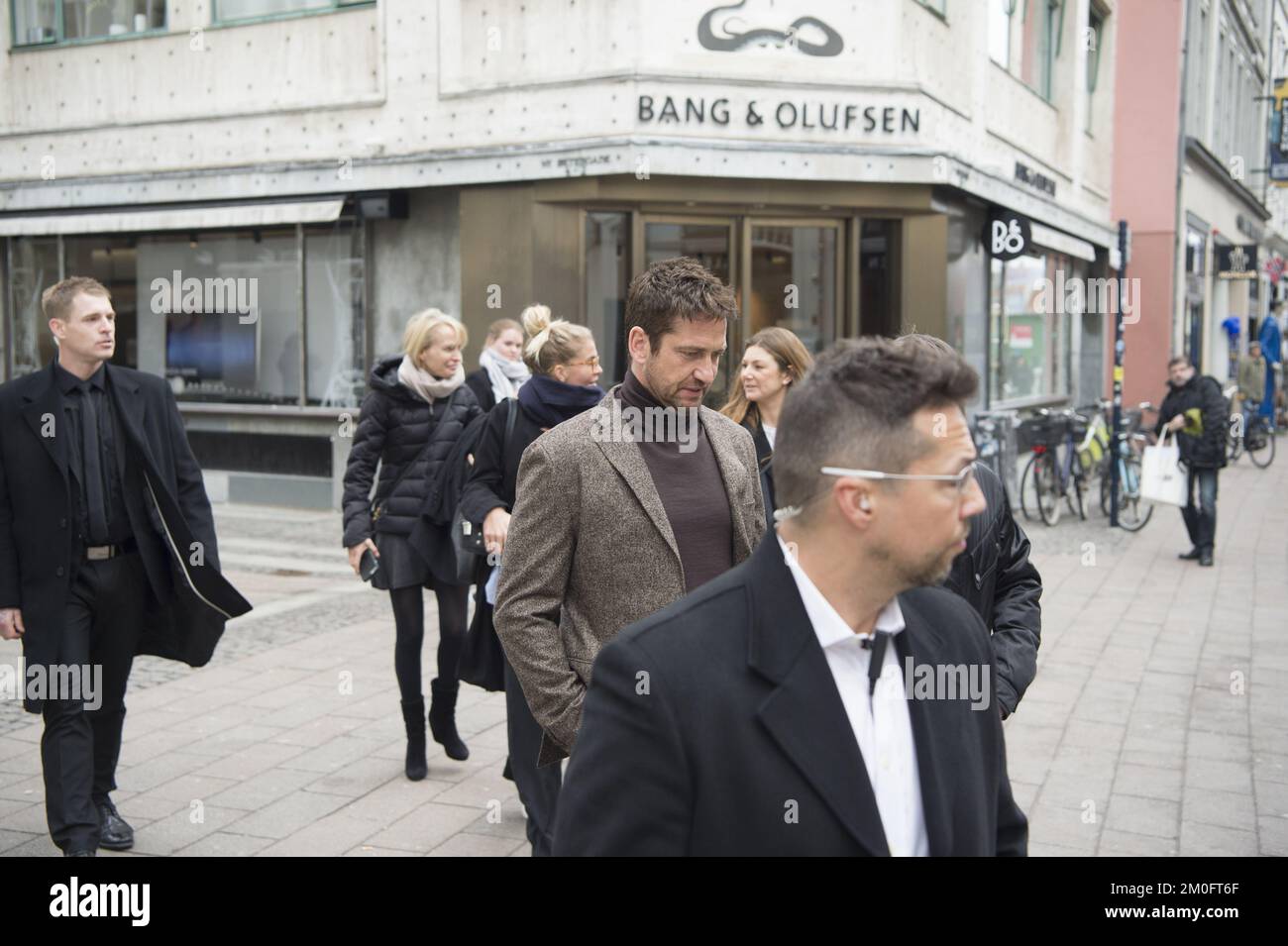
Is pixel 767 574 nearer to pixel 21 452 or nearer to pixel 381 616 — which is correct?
pixel 21 452

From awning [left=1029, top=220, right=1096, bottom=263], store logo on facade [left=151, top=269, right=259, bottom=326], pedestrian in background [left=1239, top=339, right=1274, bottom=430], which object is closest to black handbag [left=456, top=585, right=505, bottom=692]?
store logo on facade [left=151, top=269, right=259, bottom=326]

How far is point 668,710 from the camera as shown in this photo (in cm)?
171

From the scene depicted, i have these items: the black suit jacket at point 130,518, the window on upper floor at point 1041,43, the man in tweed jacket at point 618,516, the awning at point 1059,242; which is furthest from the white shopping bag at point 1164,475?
the man in tweed jacket at point 618,516

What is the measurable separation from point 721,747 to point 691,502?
64.6 inches

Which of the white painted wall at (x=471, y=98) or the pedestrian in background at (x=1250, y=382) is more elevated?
the white painted wall at (x=471, y=98)

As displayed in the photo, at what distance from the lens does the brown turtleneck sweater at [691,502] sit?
3309 millimetres

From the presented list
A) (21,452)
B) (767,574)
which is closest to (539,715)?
(767,574)

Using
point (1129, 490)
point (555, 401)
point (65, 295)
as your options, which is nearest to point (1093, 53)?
point (1129, 490)

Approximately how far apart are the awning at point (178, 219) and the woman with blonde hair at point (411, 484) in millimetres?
8350

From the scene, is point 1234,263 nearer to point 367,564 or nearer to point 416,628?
point 416,628

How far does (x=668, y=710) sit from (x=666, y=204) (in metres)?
11.6

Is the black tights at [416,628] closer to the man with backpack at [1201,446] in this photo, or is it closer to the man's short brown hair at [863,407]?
the man's short brown hair at [863,407]

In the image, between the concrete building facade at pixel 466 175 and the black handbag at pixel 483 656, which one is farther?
the concrete building facade at pixel 466 175

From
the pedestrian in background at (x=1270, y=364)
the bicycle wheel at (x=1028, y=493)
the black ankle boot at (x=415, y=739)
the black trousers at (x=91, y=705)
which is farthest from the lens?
the pedestrian in background at (x=1270, y=364)
